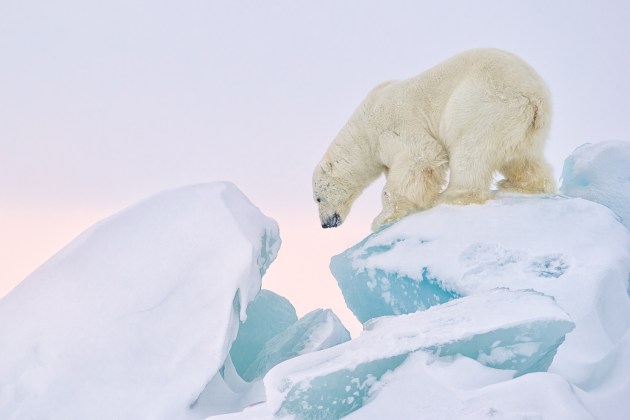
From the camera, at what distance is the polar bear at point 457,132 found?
432 cm

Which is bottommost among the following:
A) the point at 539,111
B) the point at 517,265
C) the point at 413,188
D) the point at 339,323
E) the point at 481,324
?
the point at 339,323

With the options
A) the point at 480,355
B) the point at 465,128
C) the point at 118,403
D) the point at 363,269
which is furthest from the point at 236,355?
the point at 480,355

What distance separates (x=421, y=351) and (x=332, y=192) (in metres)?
3.30

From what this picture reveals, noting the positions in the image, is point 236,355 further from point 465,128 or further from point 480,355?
point 480,355

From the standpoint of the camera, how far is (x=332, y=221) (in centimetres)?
575

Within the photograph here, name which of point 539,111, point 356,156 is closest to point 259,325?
point 356,156

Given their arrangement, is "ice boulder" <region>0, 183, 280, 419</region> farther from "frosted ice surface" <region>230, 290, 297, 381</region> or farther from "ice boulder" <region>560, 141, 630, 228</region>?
"ice boulder" <region>560, 141, 630, 228</region>

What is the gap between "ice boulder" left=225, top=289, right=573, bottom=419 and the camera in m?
2.27

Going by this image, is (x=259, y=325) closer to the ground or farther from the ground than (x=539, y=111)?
closer to the ground

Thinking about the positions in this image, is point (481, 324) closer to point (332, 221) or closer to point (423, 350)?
point (423, 350)

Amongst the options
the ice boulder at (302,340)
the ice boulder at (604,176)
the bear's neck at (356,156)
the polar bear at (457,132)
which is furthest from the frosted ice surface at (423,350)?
the bear's neck at (356,156)

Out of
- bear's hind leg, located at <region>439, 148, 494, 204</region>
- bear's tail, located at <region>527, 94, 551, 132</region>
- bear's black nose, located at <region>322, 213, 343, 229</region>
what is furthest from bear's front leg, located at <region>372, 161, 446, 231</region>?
bear's black nose, located at <region>322, 213, 343, 229</region>

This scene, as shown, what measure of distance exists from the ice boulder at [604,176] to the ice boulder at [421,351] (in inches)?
103

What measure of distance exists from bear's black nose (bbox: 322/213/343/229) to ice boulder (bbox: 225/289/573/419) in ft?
10.3
